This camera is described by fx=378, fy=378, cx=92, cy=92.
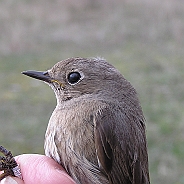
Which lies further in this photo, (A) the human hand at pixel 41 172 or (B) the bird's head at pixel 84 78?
(B) the bird's head at pixel 84 78

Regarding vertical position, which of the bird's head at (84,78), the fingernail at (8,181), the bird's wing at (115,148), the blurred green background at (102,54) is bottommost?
the fingernail at (8,181)

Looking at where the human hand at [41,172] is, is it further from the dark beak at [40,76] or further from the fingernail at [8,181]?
the dark beak at [40,76]

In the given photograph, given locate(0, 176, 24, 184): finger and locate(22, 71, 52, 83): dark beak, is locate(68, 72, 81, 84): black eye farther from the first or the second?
locate(0, 176, 24, 184): finger

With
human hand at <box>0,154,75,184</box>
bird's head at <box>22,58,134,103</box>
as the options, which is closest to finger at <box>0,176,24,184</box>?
human hand at <box>0,154,75,184</box>

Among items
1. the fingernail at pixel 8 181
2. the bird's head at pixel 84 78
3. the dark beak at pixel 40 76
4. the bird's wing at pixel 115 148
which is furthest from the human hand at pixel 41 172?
the dark beak at pixel 40 76

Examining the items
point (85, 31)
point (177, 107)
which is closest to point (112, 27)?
point (85, 31)

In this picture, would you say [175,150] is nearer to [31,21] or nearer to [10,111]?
[10,111]

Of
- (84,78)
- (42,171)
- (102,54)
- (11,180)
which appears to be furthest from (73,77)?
(102,54)

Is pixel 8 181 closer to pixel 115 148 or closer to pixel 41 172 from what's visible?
pixel 41 172
